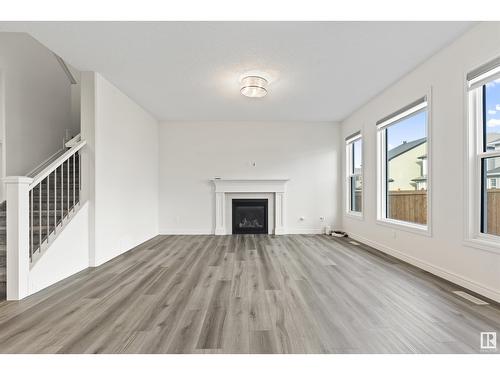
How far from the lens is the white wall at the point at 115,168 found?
10.6ft

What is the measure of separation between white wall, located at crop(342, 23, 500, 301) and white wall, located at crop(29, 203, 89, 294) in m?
4.22

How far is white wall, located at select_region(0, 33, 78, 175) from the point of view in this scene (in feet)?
11.6

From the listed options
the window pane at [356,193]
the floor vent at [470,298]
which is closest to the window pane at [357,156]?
the window pane at [356,193]

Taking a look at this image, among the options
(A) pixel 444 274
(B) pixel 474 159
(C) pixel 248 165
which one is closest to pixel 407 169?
(B) pixel 474 159

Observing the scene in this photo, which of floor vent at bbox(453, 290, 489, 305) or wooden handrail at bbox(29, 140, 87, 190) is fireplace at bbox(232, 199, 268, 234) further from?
floor vent at bbox(453, 290, 489, 305)

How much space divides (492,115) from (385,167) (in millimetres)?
1775

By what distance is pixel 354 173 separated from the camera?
5215 mm

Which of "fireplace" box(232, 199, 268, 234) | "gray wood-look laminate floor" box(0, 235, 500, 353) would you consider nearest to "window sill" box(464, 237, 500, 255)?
"gray wood-look laminate floor" box(0, 235, 500, 353)

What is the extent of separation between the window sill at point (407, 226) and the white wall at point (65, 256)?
428 centimetres

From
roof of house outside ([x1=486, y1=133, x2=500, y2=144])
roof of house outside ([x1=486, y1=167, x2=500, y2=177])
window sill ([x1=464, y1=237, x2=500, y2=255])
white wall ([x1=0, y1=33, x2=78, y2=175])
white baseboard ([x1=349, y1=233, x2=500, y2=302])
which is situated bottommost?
white baseboard ([x1=349, y1=233, x2=500, y2=302])

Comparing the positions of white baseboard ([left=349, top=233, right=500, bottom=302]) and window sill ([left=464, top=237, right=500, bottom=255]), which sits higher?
window sill ([left=464, top=237, right=500, bottom=255])

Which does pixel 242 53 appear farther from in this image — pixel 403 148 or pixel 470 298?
pixel 470 298

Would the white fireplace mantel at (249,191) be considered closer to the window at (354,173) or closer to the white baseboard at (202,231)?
the white baseboard at (202,231)
